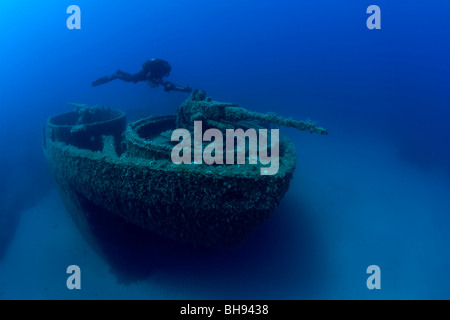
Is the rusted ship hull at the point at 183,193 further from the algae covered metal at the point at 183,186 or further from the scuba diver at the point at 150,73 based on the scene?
the scuba diver at the point at 150,73

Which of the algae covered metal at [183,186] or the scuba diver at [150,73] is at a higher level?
the scuba diver at [150,73]

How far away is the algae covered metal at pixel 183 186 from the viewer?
4031 millimetres

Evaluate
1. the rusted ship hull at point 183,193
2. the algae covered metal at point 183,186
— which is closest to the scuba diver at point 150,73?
the algae covered metal at point 183,186

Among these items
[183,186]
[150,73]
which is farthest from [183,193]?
[150,73]

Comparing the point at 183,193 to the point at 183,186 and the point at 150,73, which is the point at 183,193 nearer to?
the point at 183,186

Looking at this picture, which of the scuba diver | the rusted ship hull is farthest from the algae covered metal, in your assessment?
the scuba diver

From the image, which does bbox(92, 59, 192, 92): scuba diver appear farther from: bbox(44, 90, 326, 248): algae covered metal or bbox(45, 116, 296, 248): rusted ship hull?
bbox(45, 116, 296, 248): rusted ship hull

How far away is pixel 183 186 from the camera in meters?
4.13

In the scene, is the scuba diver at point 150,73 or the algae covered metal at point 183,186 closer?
the algae covered metal at point 183,186

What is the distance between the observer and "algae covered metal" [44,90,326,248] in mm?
4031

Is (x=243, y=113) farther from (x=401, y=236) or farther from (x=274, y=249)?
(x=401, y=236)
